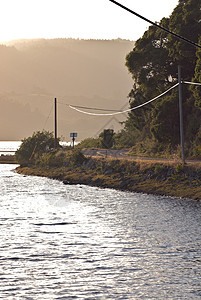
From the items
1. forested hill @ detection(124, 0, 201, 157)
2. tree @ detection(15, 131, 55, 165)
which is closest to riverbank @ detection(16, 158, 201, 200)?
forested hill @ detection(124, 0, 201, 157)

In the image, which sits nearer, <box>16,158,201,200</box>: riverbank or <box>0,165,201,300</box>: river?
<box>0,165,201,300</box>: river

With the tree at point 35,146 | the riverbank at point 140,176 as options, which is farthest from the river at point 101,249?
the tree at point 35,146

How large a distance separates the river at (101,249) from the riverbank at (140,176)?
3339mm

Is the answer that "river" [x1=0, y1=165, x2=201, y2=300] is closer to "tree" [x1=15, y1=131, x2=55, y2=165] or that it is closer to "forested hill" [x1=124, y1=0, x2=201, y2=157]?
"forested hill" [x1=124, y1=0, x2=201, y2=157]

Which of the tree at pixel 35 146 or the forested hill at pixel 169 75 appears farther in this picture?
the tree at pixel 35 146

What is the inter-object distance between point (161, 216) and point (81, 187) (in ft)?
70.6

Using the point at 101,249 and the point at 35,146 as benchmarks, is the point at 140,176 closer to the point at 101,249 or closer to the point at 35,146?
the point at 101,249

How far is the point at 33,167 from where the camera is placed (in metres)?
79.8

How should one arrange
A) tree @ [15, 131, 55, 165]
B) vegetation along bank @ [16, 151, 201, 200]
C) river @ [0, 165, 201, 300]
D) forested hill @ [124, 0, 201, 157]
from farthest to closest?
tree @ [15, 131, 55, 165]
forested hill @ [124, 0, 201, 157]
vegetation along bank @ [16, 151, 201, 200]
river @ [0, 165, 201, 300]

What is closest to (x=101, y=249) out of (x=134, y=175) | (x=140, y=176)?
(x=140, y=176)

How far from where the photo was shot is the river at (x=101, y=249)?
1543 cm

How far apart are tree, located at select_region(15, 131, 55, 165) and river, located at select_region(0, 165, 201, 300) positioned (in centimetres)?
4842

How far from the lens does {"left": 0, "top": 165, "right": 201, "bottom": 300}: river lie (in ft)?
50.6

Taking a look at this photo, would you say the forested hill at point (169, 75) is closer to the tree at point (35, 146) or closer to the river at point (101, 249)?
the river at point (101, 249)
